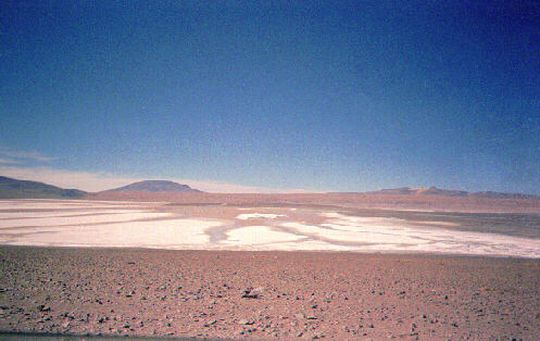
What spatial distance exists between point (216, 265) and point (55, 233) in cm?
1387

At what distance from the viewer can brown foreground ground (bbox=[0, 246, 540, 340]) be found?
20.4ft

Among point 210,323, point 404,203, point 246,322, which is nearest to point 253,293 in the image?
point 246,322

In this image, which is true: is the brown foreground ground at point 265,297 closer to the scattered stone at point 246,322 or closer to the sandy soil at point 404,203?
the scattered stone at point 246,322

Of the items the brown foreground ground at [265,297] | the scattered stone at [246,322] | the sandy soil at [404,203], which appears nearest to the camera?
the brown foreground ground at [265,297]

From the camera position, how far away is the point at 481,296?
859 centimetres

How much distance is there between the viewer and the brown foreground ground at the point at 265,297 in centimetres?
620

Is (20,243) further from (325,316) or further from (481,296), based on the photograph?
(481,296)

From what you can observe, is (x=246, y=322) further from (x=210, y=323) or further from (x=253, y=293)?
(x=253, y=293)

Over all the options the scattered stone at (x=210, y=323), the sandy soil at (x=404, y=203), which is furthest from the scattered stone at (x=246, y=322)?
the sandy soil at (x=404, y=203)

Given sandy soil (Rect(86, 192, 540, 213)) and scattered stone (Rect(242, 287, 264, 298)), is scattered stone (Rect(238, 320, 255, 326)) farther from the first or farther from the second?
sandy soil (Rect(86, 192, 540, 213))

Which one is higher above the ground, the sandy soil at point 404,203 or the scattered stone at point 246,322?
the scattered stone at point 246,322

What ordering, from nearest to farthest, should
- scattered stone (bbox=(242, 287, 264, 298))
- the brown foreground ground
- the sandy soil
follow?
1. the brown foreground ground
2. scattered stone (bbox=(242, 287, 264, 298))
3. the sandy soil

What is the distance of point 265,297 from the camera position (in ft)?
26.4

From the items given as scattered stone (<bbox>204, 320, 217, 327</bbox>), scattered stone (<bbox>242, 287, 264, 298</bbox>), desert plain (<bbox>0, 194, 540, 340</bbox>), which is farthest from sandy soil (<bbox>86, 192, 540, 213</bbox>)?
scattered stone (<bbox>204, 320, 217, 327</bbox>)
